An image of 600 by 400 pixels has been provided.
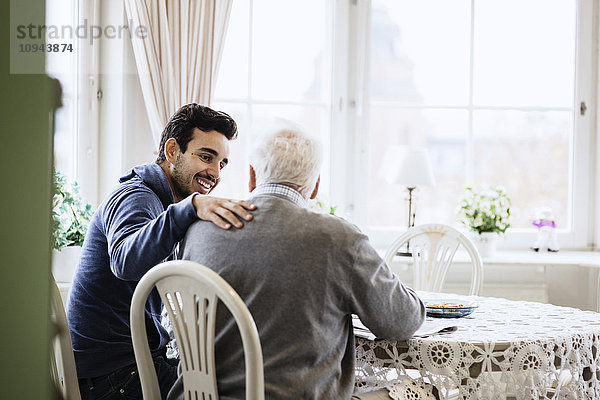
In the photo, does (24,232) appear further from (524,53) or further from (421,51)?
(524,53)

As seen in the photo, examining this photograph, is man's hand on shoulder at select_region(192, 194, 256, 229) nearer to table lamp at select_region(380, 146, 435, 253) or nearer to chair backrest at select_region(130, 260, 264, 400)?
chair backrest at select_region(130, 260, 264, 400)

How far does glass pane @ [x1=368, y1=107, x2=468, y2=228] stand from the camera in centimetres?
388

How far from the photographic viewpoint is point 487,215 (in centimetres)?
362

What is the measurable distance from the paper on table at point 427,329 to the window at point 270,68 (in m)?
1.87

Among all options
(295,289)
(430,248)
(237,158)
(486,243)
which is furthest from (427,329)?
(237,158)

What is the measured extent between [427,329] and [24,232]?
1.30m

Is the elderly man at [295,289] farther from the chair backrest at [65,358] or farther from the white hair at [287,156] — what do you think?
the chair backrest at [65,358]

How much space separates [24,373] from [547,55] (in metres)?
3.68

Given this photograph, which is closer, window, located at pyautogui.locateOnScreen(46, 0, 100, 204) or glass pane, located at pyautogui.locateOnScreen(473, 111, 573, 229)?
window, located at pyautogui.locateOnScreen(46, 0, 100, 204)

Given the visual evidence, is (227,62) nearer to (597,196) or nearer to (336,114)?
(336,114)

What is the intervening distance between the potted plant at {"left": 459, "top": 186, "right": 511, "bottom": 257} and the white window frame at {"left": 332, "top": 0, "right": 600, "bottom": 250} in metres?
0.28

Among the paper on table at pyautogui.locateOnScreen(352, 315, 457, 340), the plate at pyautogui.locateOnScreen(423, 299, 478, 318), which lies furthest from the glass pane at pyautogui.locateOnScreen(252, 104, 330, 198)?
the paper on table at pyautogui.locateOnScreen(352, 315, 457, 340)

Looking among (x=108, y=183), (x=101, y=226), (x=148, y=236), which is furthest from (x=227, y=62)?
(x=148, y=236)

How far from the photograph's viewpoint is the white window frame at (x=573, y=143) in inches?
151
